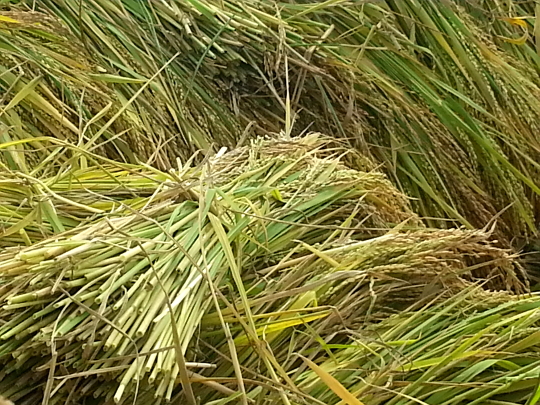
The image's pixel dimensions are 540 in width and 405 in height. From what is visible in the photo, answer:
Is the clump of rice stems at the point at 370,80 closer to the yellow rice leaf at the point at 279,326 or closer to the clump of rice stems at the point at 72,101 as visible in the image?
the clump of rice stems at the point at 72,101

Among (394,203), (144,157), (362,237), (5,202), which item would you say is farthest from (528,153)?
(5,202)

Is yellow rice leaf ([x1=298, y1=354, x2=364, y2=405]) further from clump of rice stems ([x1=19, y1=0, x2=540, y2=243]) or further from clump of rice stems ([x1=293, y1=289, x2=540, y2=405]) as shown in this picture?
clump of rice stems ([x1=19, y1=0, x2=540, y2=243])

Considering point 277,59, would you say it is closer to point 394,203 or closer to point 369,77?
point 369,77

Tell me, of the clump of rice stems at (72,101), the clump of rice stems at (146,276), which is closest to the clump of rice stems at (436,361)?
the clump of rice stems at (146,276)

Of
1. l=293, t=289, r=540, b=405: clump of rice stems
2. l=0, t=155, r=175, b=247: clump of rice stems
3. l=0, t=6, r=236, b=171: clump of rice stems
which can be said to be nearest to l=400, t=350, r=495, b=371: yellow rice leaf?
l=293, t=289, r=540, b=405: clump of rice stems

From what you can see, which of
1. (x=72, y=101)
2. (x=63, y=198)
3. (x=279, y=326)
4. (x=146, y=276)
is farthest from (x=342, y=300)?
(x=72, y=101)
